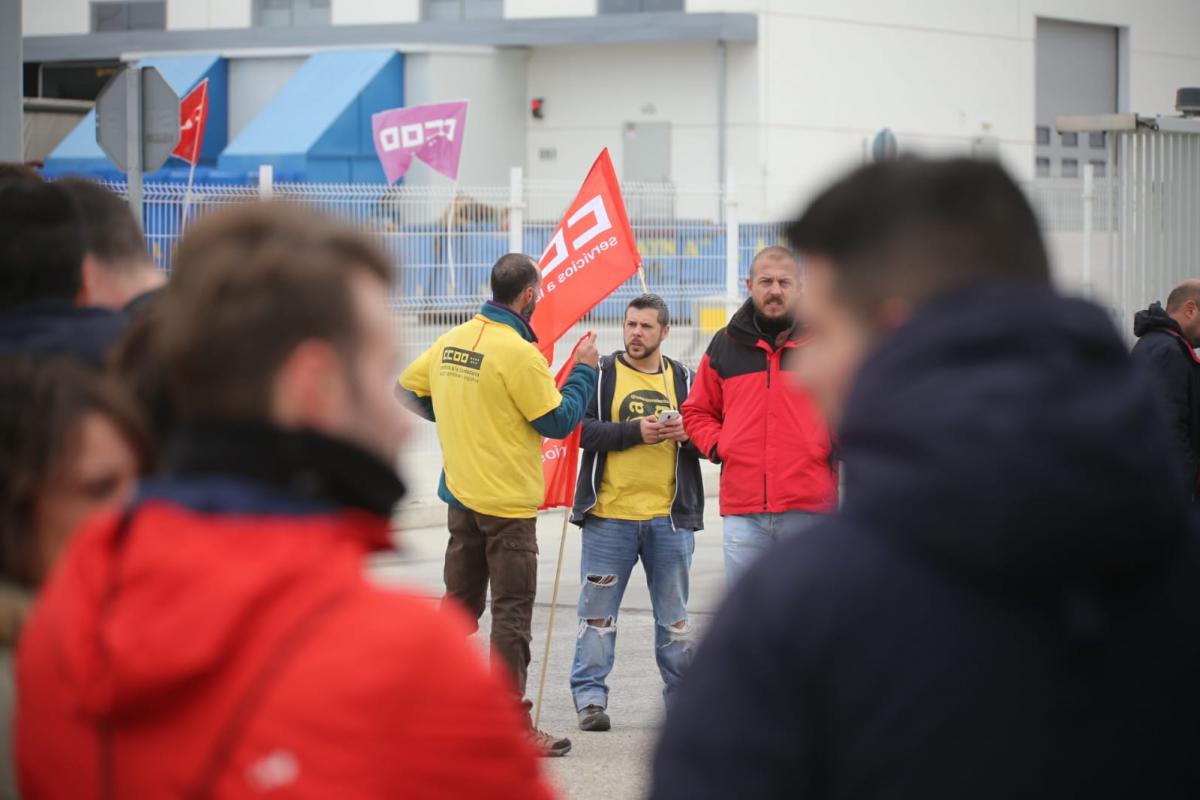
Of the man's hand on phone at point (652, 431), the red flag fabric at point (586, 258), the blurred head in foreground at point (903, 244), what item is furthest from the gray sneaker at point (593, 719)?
the blurred head in foreground at point (903, 244)

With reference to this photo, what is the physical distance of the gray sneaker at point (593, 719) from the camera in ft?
23.4

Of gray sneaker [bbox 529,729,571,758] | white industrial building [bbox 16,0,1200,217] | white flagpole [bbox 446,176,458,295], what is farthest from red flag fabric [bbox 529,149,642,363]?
white industrial building [bbox 16,0,1200,217]

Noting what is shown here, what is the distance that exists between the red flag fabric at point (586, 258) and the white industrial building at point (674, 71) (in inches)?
Answer: 818

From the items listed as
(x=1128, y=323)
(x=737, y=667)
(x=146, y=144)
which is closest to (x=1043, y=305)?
(x=737, y=667)

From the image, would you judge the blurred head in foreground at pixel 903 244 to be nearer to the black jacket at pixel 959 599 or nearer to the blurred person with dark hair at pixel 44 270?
the black jacket at pixel 959 599

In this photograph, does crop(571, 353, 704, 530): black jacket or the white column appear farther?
the white column

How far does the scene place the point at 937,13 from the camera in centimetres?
3316

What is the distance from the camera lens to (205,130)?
3275cm

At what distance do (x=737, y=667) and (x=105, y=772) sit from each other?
70 centimetres

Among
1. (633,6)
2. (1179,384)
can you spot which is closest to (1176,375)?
(1179,384)

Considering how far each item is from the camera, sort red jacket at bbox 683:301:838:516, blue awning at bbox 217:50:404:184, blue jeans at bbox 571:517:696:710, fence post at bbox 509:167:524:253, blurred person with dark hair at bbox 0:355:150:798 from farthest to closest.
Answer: blue awning at bbox 217:50:404:184 → fence post at bbox 509:167:524:253 → blue jeans at bbox 571:517:696:710 → red jacket at bbox 683:301:838:516 → blurred person with dark hair at bbox 0:355:150:798

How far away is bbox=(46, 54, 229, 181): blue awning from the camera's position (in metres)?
30.8

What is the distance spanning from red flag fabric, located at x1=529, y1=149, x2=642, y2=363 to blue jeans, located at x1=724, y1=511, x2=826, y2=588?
82.7 inches

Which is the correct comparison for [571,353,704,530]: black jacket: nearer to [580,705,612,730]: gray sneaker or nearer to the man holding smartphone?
the man holding smartphone
